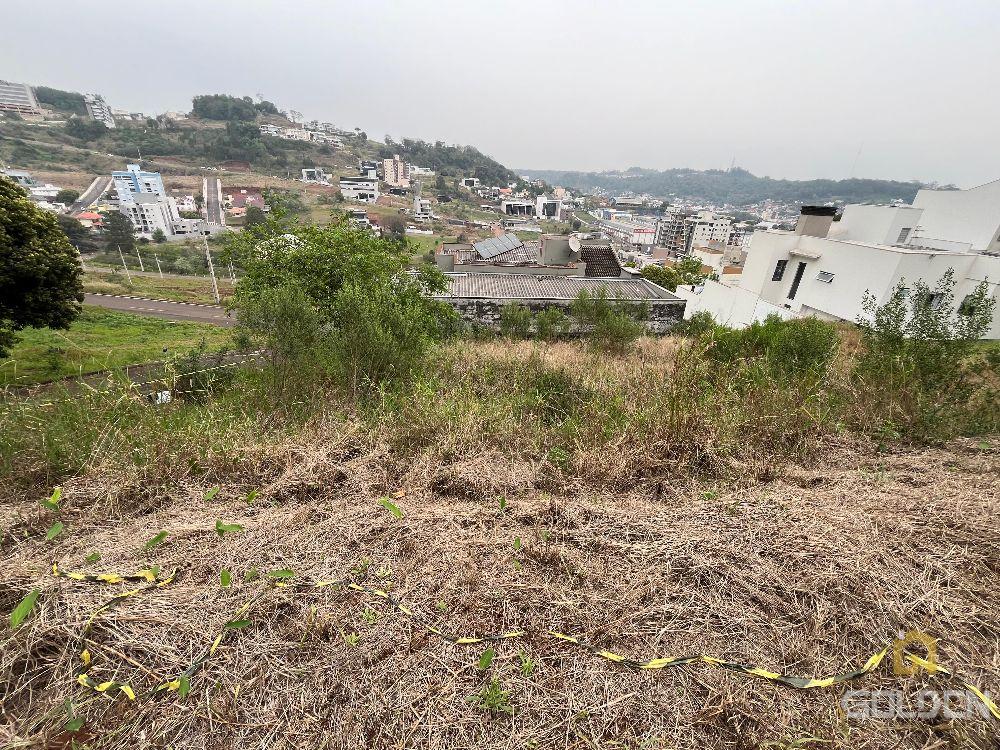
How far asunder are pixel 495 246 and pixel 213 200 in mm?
63767

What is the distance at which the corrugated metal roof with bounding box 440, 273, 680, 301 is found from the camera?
1541cm

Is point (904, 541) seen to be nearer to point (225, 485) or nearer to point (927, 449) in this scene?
point (927, 449)

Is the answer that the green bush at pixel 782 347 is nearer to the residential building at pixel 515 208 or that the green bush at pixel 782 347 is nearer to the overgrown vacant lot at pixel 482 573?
the overgrown vacant lot at pixel 482 573

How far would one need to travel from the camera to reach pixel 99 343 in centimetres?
1812

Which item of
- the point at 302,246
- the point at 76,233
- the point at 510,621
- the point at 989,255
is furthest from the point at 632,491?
the point at 76,233

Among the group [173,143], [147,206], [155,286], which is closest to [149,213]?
[147,206]

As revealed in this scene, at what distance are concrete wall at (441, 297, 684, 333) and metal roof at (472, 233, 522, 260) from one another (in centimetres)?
1053

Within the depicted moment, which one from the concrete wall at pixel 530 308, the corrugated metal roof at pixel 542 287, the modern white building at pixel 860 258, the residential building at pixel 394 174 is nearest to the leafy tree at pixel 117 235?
the corrugated metal roof at pixel 542 287

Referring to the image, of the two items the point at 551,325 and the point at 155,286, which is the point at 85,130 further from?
the point at 551,325

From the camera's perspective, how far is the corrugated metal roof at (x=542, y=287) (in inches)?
607

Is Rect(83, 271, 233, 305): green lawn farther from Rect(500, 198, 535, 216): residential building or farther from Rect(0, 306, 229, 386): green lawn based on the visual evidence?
Rect(500, 198, 535, 216): residential building

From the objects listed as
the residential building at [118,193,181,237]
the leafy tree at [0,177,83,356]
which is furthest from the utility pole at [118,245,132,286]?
the leafy tree at [0,177,83,356]

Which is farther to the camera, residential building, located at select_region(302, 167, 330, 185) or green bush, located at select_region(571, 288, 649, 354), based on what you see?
residential building, located at select_region(302, 167, 330, 185)

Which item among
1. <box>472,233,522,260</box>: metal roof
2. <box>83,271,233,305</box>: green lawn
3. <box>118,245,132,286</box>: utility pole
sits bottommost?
<box>83,271,233,305</box>: green lawn
